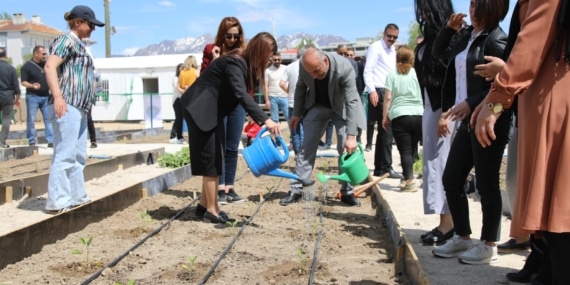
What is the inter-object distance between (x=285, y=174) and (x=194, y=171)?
3.21ft

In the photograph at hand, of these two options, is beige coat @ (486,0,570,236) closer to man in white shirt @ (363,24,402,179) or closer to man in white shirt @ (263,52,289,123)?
man in white shirt @ (363,24,402,179)

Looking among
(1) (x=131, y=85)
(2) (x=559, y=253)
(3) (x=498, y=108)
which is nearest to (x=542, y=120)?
(3) (x=498, y=108)

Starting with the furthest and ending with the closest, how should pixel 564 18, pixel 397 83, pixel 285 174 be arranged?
pixel 397 83, pixel 285 174, pixel 564 18

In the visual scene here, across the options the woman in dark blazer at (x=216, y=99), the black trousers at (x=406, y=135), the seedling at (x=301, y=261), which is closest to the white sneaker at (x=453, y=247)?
the seedling at (x=301, y=261)

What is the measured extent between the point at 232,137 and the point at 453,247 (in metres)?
2.86

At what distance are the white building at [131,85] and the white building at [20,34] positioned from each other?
72.1m

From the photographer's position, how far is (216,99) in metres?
5.24

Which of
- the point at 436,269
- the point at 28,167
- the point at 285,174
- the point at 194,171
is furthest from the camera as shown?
the point at 28,167

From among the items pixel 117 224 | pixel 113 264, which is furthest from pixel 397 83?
pixel 113 264

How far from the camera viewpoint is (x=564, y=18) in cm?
220

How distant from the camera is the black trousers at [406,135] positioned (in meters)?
6.86

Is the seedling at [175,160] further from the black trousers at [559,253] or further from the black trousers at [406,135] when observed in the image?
the black trousers at [559,253]

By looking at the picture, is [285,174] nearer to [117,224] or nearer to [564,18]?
[117,224]

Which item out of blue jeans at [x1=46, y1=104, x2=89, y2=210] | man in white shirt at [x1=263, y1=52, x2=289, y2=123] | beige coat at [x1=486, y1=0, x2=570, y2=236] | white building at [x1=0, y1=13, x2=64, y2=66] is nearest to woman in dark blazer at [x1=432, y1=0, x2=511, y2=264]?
beige coat at [x1=486, y1=0, x2=570, y2=236]
